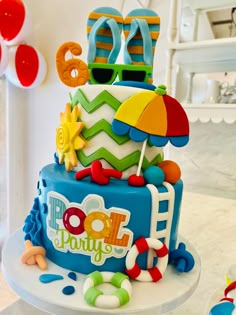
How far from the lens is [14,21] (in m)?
1.31

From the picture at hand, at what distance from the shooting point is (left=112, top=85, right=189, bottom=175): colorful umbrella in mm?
468

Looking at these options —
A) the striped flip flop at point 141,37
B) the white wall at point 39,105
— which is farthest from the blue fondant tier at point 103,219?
the white wall at point 39,105

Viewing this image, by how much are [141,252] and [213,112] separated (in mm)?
591

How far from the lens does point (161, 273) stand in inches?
18.1

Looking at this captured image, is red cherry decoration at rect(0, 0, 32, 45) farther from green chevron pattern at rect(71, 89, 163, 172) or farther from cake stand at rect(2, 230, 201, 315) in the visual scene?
cake stand at rect(2, 230, 201, 315)

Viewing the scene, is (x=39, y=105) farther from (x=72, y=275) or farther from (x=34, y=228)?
(x=72, y=275)

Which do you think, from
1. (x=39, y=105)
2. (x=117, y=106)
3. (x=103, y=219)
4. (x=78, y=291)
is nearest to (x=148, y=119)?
(x=117, y=106)

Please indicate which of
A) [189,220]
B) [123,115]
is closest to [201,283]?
[189,220]

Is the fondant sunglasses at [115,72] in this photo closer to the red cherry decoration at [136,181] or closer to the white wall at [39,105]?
the red cherry decoration at [136,181]

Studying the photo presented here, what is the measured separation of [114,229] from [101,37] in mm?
368

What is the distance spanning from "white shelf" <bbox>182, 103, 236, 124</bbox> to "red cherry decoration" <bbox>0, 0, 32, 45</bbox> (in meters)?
0.87

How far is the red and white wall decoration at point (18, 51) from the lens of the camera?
50.1 inches

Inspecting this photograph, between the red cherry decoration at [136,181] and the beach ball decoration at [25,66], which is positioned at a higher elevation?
the beach ball decoration at [25,66]

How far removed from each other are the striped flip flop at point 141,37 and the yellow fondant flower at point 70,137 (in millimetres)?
163
